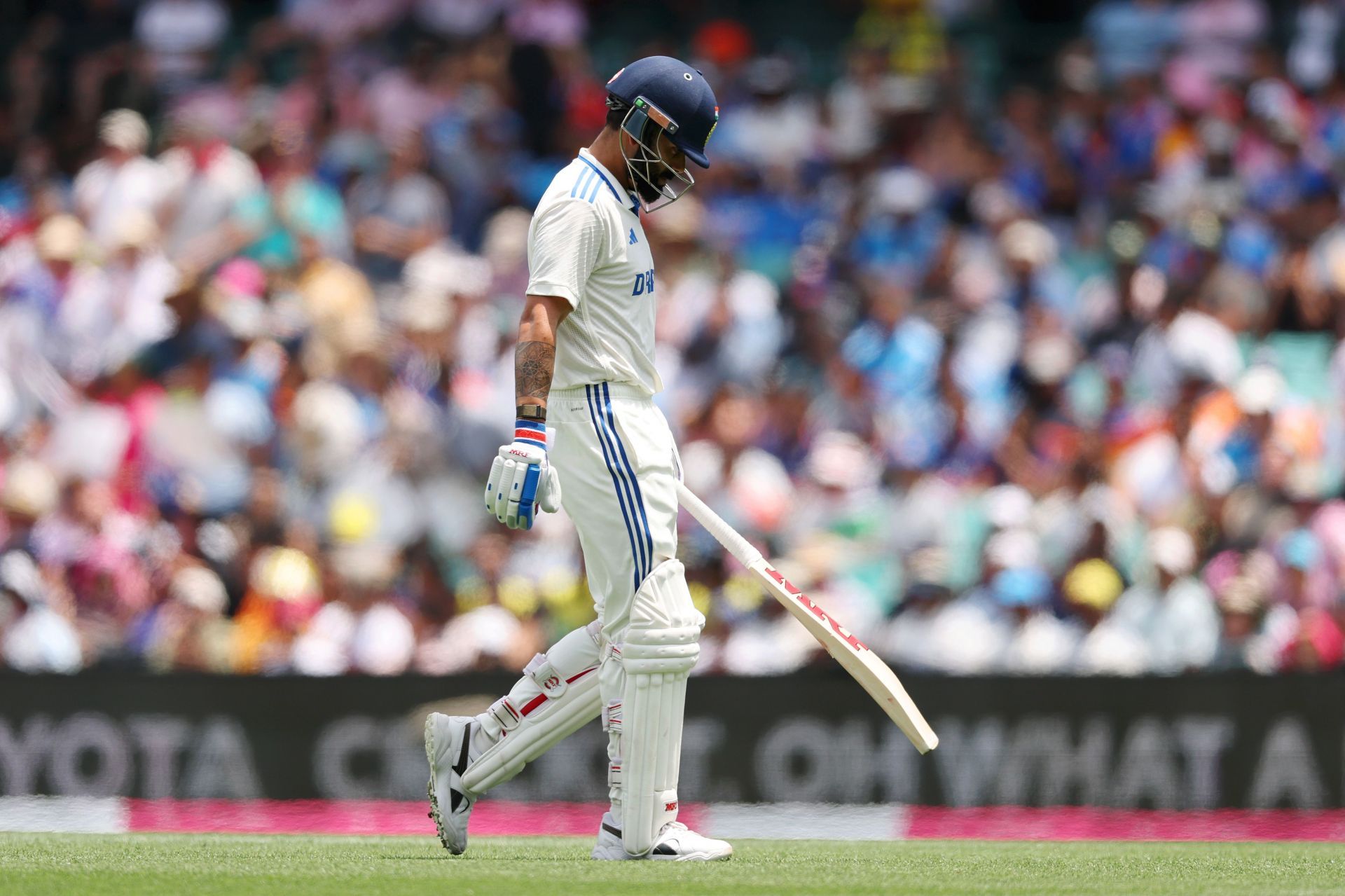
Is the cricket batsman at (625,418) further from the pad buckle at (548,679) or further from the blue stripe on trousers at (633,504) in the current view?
the pad buckle at (548,679)

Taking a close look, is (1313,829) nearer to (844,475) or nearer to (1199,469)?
(1199,469)

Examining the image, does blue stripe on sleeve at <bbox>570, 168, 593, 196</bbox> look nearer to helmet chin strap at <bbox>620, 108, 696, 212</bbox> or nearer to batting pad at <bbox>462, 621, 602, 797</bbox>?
helmet chin strap at <bbox>620, 108, 696, 212</bbox>

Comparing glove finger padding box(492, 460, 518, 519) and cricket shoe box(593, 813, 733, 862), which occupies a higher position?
glove finger padding box(492, 460, 518, 519)

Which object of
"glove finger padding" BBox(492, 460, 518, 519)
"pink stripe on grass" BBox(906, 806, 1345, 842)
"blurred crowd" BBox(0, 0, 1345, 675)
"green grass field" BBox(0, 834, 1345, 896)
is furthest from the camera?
"blurred crowd" BBox(0, 0, 1345, 675)

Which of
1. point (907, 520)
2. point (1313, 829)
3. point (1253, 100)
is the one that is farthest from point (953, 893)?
point (1253, 100)

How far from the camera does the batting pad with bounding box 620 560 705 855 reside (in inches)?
198

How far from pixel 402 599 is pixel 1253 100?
5636mm

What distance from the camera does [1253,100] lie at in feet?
36.8

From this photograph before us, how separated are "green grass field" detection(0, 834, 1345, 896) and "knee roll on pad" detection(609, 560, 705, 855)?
140 mm

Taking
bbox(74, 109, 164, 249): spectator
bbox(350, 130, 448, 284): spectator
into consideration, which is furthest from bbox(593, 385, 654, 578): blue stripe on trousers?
bbox(74, 109, 164, 249): spectator

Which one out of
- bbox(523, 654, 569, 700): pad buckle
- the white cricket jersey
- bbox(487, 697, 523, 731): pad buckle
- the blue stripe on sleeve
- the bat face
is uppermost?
the blue stripe on sleeve

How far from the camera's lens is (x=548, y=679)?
5395 mm

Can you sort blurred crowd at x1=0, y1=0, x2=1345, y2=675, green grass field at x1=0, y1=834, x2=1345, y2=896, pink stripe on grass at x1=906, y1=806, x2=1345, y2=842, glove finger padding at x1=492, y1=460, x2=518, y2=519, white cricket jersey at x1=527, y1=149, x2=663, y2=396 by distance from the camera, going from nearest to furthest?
1. green grass field at x1=0, y1=834, x2=1345, y2=896
2. glove finger padding at x1=492, y1=460, x2=518, y2=519
3. white cricket jersey at x1=527, y1=149, x2=663, y2=396
4. pink stripe on grass at x1=906, y1=806, x2=1345, y2=842
5. blurred crowd at x1=0, y1=0, x2=1345, y2=675

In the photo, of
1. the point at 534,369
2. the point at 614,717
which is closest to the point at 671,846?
the point at 614,717
